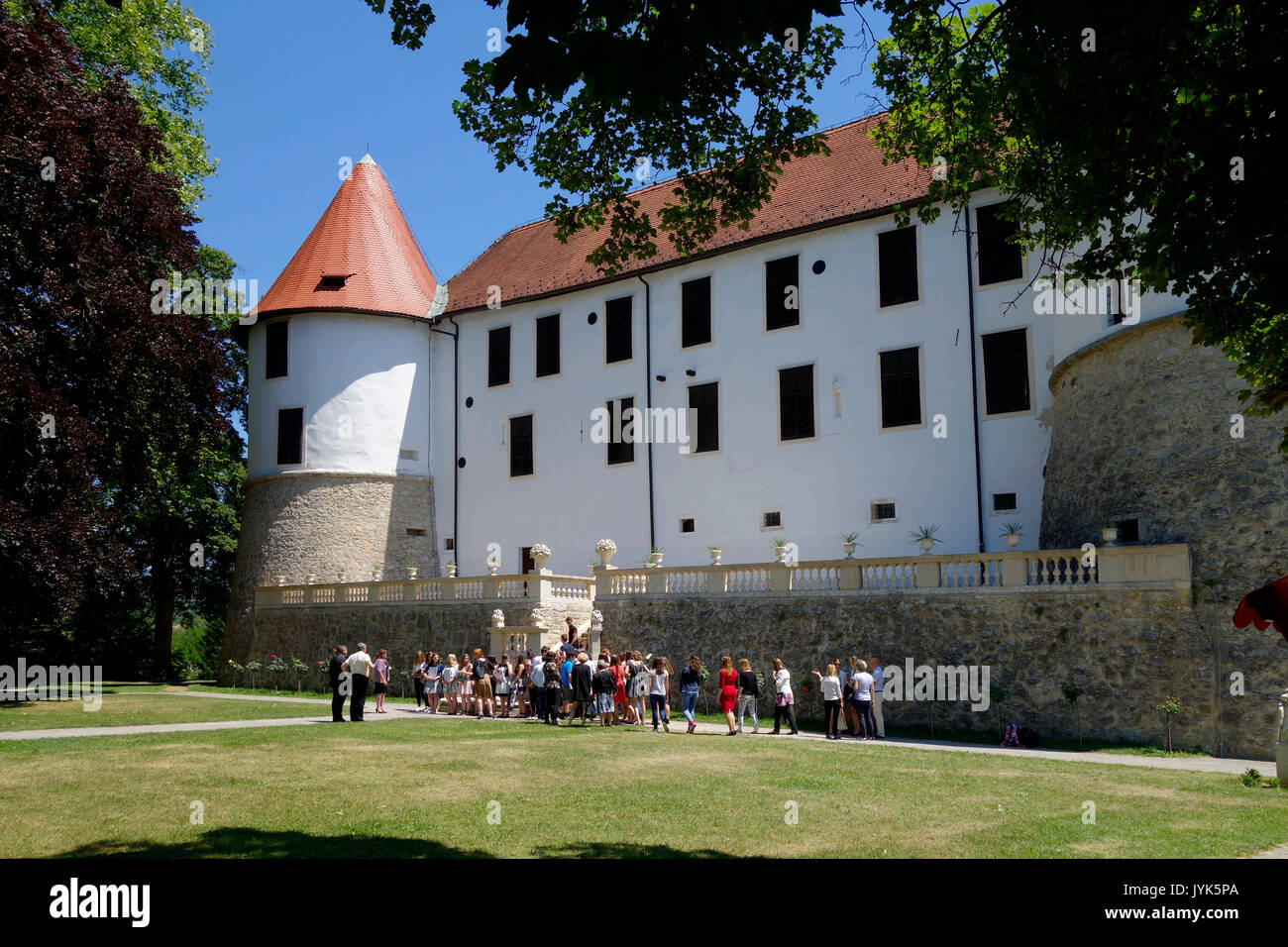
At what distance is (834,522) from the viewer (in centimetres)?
2938

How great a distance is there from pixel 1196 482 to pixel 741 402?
45.1 feet

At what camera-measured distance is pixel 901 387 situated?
94.1 feet

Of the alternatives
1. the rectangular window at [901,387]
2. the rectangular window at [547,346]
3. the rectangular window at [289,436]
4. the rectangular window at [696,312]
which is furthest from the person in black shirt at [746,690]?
the rectangular window at [289,436]

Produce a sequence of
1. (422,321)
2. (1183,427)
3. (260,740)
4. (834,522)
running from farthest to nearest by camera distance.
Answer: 1. (422,321)
2. (834,522)
3. (1183,427)
4. (260,740)

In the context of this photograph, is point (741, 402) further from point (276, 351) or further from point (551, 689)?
point (276, 351)

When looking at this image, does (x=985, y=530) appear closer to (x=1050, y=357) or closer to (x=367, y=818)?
(x=1050, y=357)

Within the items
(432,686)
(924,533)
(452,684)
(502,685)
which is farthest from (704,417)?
(432,686)

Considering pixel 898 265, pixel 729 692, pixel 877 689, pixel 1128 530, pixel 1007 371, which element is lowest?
pixel 877 689

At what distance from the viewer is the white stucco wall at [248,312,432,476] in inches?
1467

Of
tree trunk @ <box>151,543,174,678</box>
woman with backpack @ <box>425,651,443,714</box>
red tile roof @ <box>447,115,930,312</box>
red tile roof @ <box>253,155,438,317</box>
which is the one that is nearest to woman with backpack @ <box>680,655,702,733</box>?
woman with backpack @ <box>425,651,443,714</box>

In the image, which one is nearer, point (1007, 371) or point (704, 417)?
point (1007, 371)
